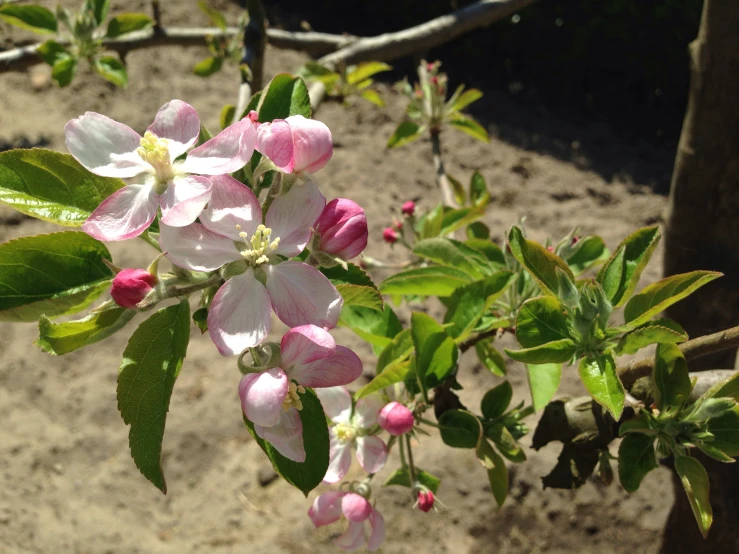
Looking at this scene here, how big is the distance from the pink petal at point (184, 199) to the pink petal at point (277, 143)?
0.08 m

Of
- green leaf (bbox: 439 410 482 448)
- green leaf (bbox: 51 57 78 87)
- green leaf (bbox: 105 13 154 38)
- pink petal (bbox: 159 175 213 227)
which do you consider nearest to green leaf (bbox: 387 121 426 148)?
green leaf (bbox: 105 13 154 38)

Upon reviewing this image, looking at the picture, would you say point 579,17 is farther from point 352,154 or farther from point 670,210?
point 670,210

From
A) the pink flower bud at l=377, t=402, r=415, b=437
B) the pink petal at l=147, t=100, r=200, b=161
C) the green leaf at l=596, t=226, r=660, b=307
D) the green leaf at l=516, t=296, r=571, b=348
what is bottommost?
the pink flower bud at l=377, t=402, r=415, b=437

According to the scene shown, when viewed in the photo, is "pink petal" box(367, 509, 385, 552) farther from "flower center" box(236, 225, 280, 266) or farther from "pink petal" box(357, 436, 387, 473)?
"flower center" box(236, 225, 280, 266)

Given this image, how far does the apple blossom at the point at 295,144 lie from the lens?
810 mm

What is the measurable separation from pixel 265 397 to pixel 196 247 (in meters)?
0.20

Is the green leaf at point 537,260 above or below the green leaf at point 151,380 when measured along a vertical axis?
above

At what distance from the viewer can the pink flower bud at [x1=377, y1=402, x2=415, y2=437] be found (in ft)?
3.55

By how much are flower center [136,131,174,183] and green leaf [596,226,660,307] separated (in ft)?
2.25

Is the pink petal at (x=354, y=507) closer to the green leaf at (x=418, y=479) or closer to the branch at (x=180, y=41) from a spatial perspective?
the green leaf at (x=418, y=479)

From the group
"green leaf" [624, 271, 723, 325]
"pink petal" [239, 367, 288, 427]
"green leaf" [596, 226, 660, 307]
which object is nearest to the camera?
"pink petal" [239, 367, 288, 427]

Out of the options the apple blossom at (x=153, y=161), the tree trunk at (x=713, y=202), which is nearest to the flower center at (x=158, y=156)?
the apple blossom at (x=153, y=161)

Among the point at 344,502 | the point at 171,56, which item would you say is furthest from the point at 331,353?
the point at 171,56

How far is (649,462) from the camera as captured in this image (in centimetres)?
106
